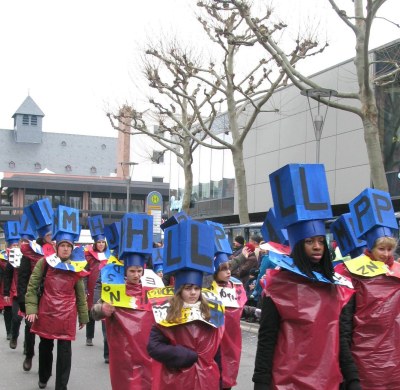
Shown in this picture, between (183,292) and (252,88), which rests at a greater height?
(252,88)

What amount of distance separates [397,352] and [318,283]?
1.20 m

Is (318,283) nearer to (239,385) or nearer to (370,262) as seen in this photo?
(370,262)

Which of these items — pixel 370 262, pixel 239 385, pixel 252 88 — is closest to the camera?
pixel 370 262

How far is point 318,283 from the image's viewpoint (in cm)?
391

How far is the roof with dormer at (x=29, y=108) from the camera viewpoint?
117256 mm

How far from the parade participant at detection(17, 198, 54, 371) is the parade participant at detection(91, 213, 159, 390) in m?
2.22

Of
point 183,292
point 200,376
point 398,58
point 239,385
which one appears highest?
point 398,58

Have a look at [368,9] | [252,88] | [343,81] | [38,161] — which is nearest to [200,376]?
[368,9]

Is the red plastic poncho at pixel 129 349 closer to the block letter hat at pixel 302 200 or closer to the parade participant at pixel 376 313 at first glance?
the parade participant at pixel 376 313

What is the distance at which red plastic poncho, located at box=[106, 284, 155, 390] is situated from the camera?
5.94 metres

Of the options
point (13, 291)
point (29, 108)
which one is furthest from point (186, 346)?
point (29, 108)

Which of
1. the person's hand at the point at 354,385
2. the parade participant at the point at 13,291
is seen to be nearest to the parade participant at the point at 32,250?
the parade participant at the point at 13,291

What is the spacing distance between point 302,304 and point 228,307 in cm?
277

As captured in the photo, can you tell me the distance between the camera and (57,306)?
25.8ft
